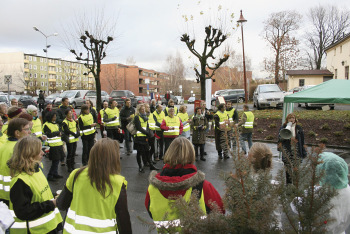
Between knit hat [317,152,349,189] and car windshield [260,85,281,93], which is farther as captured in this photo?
car windshield [260,85,281,93]

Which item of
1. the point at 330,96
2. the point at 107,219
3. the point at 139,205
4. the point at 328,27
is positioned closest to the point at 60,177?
the point at 139,205

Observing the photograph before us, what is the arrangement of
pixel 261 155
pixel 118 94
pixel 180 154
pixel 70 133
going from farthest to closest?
1. pixel 118 94
2. pixel 70 133
3. pixel 261 155
4. pixel 180 154

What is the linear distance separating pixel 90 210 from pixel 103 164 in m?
0.38

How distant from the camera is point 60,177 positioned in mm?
6734

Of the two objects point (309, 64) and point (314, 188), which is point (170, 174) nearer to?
point (314, 188)

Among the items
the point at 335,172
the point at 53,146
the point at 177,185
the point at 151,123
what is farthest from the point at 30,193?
the point at 151,123

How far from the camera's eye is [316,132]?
1231cm

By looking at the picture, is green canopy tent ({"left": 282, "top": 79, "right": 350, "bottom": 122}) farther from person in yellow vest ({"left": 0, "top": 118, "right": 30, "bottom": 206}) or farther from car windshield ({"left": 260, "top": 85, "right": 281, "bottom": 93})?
car windshield ({"left": 260, "top": 85, "right": 281, "bottom": 93})

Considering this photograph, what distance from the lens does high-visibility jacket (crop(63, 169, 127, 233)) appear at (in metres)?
2.18

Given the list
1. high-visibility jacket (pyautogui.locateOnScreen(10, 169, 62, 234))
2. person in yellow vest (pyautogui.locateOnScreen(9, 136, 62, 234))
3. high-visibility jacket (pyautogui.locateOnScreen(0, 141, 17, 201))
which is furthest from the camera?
high-visibility jacket (pyautogui.locateOnScreen(0, 141, 17, 201))

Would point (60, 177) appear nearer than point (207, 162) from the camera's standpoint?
Yes

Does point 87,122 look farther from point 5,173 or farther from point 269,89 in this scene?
point 269,89

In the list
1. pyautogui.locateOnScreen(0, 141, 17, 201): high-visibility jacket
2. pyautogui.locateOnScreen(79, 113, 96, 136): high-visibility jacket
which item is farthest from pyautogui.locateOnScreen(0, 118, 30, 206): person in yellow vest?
pyautogui.locateOnScreen(79, 113, 96, 136): high-visibility jacket

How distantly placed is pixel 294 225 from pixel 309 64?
63.9 metres
